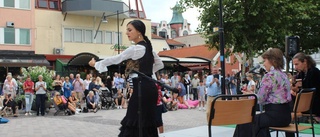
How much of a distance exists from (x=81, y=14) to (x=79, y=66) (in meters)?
6.33

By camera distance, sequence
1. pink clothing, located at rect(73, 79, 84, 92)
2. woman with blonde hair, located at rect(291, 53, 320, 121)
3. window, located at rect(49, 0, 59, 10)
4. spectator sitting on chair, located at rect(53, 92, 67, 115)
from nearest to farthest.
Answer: woman with blonde hair, located at rect(291, 53, 320, 121)
spectator sitting on chair, located at rect(53, 92, 67, 115)
pink clothing, located at rect(73, 79, 84, 92)
window, located at rect(49, 0, 59, 10)

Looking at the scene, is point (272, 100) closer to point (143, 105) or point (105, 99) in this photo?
point (143, 105)

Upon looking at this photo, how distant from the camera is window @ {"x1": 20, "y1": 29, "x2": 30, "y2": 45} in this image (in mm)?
30750

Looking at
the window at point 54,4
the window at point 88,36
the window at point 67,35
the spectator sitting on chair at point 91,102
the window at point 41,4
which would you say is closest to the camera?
the spectator sitting on chair at point 91,102

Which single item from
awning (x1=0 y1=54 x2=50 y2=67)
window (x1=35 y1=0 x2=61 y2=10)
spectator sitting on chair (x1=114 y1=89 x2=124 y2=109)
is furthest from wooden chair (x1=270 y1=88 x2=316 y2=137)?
window (x1=35 y1=0 x2=61 y2=10)

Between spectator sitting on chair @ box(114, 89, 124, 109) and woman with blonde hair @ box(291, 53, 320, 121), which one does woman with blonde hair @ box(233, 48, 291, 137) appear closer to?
woman with blonde hair @ box(291, 53, 320, 121)

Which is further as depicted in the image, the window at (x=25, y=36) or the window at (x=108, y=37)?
the window at (x=108, y=37)

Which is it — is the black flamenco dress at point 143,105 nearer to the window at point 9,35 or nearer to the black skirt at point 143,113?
the black skirt at point 143,113

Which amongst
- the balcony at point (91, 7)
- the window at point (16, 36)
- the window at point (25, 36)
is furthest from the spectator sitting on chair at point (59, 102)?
the balcony at point (91, 7)

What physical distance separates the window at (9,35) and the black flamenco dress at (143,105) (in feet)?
91.0

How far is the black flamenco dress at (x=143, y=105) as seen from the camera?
15.1 ft

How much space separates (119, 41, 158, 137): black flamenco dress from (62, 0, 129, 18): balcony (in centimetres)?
2902

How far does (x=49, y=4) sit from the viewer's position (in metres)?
33.1

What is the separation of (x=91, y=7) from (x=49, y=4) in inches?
144
